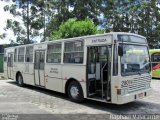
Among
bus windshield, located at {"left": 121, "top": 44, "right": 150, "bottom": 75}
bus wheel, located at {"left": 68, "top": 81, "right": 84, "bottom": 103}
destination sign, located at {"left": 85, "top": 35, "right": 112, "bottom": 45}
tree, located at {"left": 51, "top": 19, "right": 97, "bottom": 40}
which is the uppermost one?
tree, located at {"left": 51, "top": 19, "right": 97, "bottom": 40}

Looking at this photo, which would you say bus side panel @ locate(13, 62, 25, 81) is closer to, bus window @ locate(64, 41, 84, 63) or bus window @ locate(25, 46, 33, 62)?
bus window @ locate(25, 46, 33, 62)

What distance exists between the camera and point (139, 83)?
369 inches

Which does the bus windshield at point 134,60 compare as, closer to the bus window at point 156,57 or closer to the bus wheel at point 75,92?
the bus wheel at point 75,92

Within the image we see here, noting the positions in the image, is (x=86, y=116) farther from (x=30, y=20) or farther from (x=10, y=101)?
(x=30, y=20)

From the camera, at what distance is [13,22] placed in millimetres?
28609

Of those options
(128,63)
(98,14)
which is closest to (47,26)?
(98,14)

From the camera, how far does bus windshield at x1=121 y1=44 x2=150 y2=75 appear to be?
29.3ft

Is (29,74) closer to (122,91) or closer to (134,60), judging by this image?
(134,60)

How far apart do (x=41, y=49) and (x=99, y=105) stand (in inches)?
183

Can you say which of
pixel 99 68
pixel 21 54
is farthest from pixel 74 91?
A: pixel 21 54

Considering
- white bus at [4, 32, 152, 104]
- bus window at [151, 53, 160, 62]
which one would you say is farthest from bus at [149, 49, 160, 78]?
white bus at [4, 32, 152, 104]

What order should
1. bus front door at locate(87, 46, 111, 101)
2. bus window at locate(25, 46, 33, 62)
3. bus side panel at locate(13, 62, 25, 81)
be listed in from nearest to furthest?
1. bus front door at locate(87, 46, 111, 101)
2. bus window at locate(25, 46, 33, 62)
3. bus side panel at locate(13, 62, 25, 81)

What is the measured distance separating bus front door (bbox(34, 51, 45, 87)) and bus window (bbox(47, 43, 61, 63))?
62 centimetres

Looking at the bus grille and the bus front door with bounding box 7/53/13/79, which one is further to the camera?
the bus front door with bounding box 7/53/13/79
